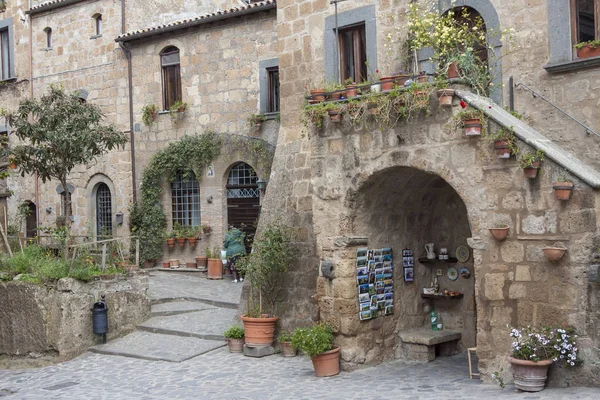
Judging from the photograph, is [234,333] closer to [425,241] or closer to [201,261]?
[425,241]

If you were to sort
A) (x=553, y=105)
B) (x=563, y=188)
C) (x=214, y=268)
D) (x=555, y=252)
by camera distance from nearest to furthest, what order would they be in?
(x=563, y=188), (x=555, y=252), (x=553, y=105), (x=214, y=268)

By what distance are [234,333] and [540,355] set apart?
5055 mm

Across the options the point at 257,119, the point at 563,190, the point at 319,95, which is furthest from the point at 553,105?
the point at 257,119

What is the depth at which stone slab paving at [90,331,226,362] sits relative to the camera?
37.8 ft

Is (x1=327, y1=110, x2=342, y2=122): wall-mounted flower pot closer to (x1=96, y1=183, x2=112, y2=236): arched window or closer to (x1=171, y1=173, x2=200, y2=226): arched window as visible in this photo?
(x1=171, y1=173, x2=200, y2=226): arched window

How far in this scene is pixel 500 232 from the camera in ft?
27.2

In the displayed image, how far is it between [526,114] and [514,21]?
125 centimetres

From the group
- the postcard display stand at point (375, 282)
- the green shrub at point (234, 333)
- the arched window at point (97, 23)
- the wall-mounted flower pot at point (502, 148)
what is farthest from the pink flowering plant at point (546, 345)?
the arched window at point (97, 23)

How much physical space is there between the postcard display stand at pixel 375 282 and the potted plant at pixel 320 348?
555 mm

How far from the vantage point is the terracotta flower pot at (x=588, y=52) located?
30.1 feet

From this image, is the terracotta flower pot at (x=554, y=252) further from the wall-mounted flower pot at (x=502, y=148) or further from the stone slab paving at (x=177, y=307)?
the stone slab paving at (x=177, y=307)

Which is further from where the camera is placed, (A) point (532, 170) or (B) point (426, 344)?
(B) point (426, 344)

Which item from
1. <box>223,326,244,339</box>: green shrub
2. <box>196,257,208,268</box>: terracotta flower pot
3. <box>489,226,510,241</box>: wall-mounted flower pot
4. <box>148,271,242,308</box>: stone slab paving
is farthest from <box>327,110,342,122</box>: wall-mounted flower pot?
<box>196,257,208,268</box>: terracotta flower pot

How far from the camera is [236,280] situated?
1675 cm
